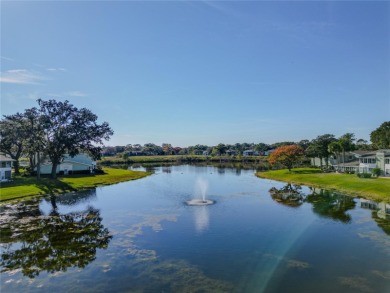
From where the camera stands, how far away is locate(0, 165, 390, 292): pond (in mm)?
19484

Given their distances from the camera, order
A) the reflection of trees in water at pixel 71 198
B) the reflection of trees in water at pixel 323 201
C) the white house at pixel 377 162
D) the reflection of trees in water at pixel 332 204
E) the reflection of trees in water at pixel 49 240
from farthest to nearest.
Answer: the white house at pixel 377 162, the reflection of trees in water at pixel 71 198, the reflection of trees in water at pixel 323 201, the reflection of trees in water at pixel 332 204, the reflection of trees in water at pixel 49 240

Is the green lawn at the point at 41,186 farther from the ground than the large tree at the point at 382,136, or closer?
closer

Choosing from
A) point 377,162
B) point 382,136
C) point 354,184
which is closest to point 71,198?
point 354,184

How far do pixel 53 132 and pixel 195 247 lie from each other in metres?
54.0

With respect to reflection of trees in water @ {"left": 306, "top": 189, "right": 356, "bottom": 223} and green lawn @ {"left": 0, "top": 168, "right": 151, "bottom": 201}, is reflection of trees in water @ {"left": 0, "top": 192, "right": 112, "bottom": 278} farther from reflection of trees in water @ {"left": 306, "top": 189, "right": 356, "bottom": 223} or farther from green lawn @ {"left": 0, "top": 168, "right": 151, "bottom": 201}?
reflection of trees in water @ {"left": 306, "top": 189, "right": 356, "bottom": 223}

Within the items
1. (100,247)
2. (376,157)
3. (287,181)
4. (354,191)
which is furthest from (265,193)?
(100,247)

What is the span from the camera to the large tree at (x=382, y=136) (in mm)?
114569

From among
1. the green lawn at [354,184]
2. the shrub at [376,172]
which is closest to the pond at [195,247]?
the green lawn at [354,184]

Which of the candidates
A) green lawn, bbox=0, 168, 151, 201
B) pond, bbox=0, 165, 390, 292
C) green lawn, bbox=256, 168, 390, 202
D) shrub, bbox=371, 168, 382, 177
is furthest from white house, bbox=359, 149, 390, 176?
green lawn, bbox=0, 168, 151, 201

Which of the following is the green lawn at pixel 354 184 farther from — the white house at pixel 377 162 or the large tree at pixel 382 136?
the large tree at pixel 382 136

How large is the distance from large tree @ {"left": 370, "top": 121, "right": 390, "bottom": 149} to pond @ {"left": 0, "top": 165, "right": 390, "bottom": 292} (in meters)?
81.8

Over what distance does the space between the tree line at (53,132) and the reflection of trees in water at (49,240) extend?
29.0 metres

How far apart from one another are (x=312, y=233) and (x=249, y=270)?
12211 millimetres

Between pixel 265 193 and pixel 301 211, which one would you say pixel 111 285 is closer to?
pixel 301 211
